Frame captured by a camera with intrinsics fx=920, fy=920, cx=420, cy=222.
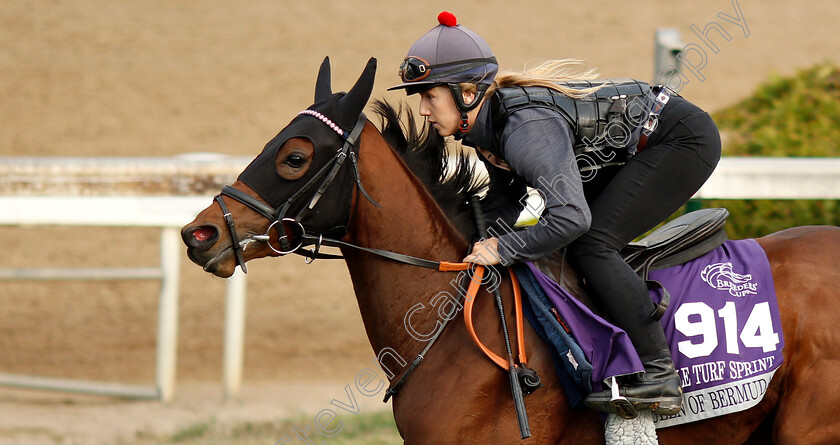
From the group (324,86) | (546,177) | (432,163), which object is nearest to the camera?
(546,177)

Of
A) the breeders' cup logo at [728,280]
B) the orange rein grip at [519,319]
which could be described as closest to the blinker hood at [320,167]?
the orange rein grip at [519,319]

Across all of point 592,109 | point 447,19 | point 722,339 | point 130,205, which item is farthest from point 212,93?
point 722,339

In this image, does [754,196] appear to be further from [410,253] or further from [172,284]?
[172,284]

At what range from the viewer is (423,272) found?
3330mm

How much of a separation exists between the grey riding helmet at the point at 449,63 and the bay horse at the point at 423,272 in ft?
0.62

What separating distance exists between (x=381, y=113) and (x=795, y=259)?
63.3 inches

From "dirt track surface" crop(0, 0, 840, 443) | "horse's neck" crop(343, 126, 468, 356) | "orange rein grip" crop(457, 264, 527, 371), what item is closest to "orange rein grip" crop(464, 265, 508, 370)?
"orange rein grip" crop(457, 264, 527, 371)

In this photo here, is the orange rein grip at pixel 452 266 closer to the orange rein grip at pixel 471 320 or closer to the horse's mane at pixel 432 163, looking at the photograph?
the orange rein grip at pixel 471 320

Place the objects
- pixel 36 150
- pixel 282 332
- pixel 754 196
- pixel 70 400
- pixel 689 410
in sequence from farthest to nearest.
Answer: pixel 36 150, pixel 282 332, pixel 70 400, pixel 754 196, pixel 689 410

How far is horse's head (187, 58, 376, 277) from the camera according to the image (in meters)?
3.09

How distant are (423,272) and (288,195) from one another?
0.57 m

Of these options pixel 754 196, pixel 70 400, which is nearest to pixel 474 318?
pixel 754 196

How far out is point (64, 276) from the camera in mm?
6297

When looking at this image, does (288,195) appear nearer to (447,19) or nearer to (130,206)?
(447,19)
